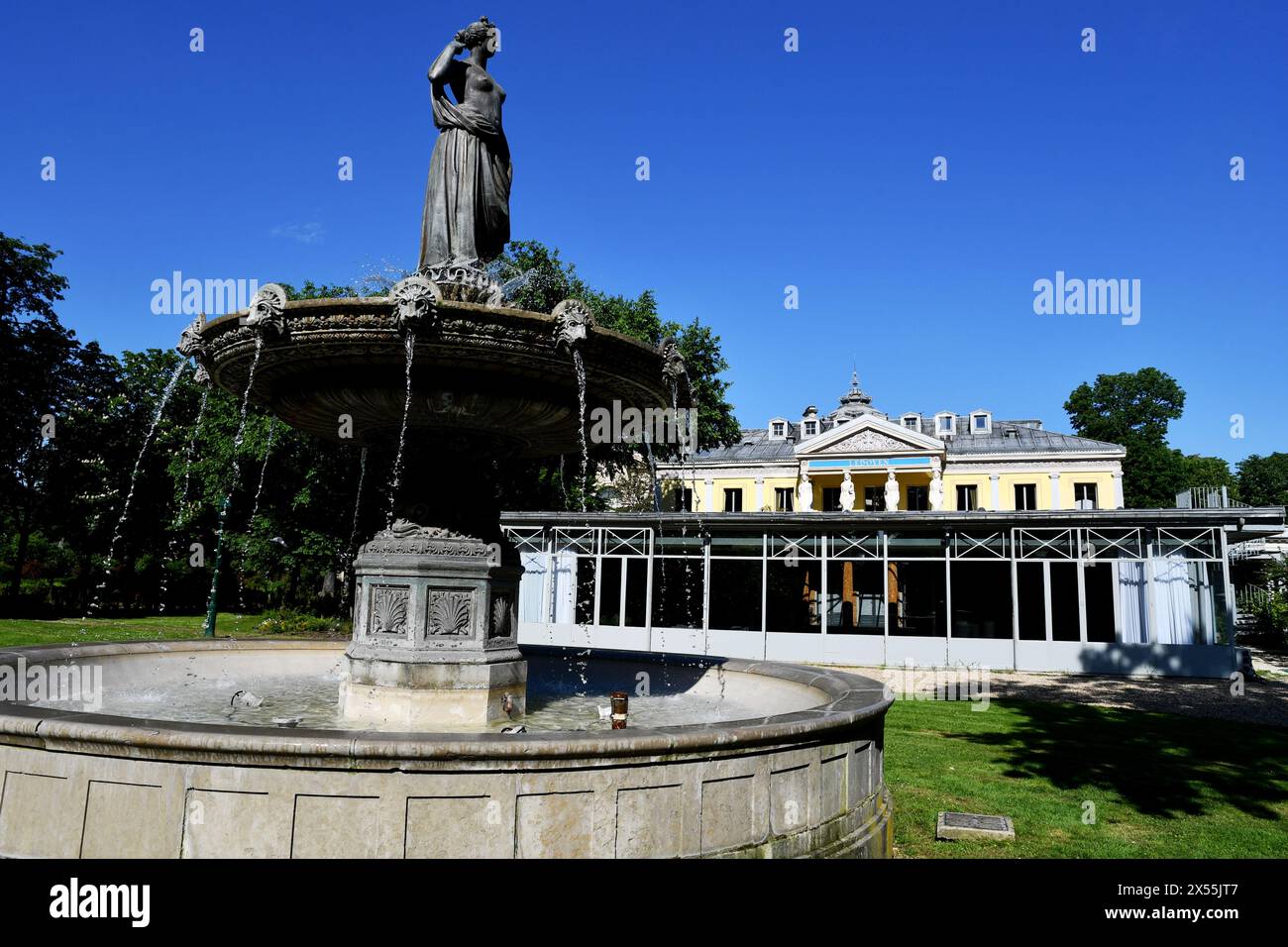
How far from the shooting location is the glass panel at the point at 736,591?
32.8 m

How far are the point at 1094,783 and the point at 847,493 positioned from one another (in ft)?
112

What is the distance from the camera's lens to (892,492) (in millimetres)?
42062

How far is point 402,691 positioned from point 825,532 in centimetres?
1877

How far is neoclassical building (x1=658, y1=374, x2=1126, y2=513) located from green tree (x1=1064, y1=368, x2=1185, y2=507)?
11566 mm

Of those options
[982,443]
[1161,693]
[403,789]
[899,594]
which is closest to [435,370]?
[403,789]

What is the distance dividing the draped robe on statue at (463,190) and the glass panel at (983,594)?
28.2 meters

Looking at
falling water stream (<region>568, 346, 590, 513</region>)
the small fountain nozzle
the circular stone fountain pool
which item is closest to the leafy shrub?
falling water stream (<region>568, 346, 590, 513</region>)

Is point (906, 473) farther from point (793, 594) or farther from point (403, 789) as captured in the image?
point (403, 789)

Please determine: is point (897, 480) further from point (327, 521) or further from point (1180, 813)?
point (1180, 813)

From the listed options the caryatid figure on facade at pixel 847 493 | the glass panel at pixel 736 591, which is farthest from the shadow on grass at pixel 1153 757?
the caryatid figure on facade at pixel 847 493

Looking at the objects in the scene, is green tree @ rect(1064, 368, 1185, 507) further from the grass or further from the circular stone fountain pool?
the circular stone fountain pool

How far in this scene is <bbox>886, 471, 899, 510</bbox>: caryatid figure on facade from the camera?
41.7 m
